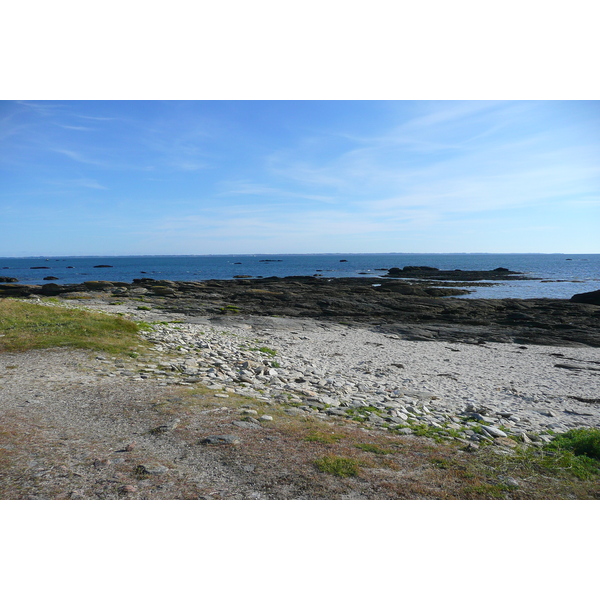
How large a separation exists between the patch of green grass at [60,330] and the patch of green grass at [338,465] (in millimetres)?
10079

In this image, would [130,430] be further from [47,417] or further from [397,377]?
[397,377]

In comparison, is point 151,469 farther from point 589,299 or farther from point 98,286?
point 98,286

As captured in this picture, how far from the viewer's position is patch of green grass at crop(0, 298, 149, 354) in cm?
1400

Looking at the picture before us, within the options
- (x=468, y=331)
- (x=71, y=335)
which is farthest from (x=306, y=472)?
(x=468, y=331)

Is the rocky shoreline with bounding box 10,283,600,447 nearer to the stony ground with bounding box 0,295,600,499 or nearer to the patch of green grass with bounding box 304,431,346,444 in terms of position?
the stony ground with bounding box 0,295,600,499

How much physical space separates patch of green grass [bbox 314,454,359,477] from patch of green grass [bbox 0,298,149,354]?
1008 cm

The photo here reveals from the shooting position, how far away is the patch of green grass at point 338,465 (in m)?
5.87

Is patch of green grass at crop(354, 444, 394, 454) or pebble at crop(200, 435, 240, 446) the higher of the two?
pebble at crop(200, 435, 240, 446)

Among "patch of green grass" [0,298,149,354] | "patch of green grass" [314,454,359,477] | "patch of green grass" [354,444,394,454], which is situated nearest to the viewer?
"patch of green grass" [314,454,359,477]

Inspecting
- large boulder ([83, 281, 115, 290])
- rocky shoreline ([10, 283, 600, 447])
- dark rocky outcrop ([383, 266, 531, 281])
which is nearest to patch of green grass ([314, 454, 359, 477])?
rocky shoreline ([10, 283, 600, 447])

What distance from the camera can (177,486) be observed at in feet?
17.4

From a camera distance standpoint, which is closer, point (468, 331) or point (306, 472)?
point (306, 472)

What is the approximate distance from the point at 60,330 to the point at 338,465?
14048 mm

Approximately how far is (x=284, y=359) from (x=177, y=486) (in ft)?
36.2
